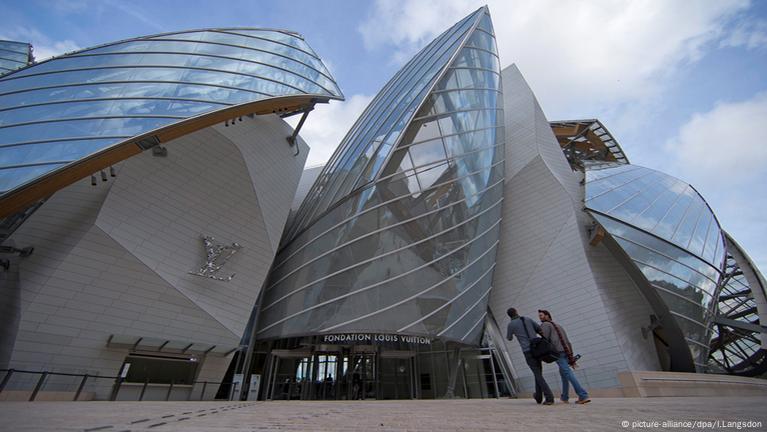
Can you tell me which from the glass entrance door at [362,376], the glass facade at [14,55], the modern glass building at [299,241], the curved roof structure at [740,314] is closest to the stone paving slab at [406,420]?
the modern glass building at [299,241]

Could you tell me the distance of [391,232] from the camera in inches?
579

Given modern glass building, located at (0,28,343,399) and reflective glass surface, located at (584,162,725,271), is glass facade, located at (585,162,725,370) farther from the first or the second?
modern glass building, located at (0,28,343,399)

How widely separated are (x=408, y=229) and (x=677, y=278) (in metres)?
11.7

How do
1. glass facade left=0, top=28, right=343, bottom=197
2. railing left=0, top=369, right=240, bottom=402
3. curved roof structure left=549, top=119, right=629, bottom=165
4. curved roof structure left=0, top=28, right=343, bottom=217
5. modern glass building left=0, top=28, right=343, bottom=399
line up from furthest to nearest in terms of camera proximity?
curved roof structure left=549, top=119, right=629, bottom=165, modern glass building left=0, top=28, right=343, bottom=399, railing left=0, top=369, right=240, bottom=402, glass facade left=0, top=28, right=343, bottom=197, curved roof structure left=0, top=28, right=343, bottom=217

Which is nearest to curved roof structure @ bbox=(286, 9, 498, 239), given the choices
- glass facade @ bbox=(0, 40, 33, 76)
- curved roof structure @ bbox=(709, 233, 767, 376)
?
glass facade @ bbox=(0, 40, 33, 76)

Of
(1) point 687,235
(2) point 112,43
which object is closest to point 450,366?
(1) point 687,235

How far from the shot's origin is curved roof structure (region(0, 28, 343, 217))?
29.5ft

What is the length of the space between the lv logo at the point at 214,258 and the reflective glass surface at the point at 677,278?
1565 cm

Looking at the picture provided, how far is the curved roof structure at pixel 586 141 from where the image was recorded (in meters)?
29.0

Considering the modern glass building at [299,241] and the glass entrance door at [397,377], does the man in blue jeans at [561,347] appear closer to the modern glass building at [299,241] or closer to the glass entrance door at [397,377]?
the modern glass building at [299,241]

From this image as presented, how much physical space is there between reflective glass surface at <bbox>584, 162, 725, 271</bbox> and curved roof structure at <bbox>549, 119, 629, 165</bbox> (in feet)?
25.6

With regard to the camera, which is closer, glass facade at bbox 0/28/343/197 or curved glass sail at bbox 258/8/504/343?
glass facade at bbox 0/28/343/197

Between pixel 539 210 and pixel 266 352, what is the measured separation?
1457 cm

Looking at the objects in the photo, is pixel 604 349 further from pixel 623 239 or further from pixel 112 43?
pixel 112 43
